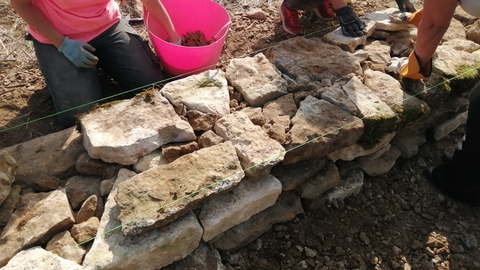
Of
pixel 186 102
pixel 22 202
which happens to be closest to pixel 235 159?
pixel 186 102

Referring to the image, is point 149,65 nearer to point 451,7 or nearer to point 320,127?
point 320,127

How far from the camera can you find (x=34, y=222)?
5.87ft

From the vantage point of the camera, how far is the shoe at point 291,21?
3.17 metres

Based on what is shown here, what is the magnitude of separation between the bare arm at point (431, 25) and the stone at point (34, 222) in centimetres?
207

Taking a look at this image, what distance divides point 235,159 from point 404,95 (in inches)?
45.8

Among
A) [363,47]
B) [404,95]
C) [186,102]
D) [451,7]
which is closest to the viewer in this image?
[451,7]

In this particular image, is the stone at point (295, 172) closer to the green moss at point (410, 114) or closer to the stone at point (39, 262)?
the green moss at point (410, 114)

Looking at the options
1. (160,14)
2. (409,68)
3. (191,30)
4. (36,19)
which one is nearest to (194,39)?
(191,30)

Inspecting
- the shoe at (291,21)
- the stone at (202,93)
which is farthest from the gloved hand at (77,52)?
the shoe at (291,21)

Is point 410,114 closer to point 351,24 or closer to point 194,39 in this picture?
point 351,24

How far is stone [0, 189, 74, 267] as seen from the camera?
5.67ft

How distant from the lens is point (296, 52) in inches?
104

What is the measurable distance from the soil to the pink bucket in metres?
0.28

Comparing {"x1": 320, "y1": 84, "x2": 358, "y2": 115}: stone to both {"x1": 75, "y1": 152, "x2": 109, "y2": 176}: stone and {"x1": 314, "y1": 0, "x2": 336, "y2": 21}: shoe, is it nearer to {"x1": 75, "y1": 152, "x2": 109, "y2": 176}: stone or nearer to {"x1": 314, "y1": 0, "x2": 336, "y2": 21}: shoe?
{"x1": 314, "y1": 0, "x2": 336, "y2": 21}: shoe
